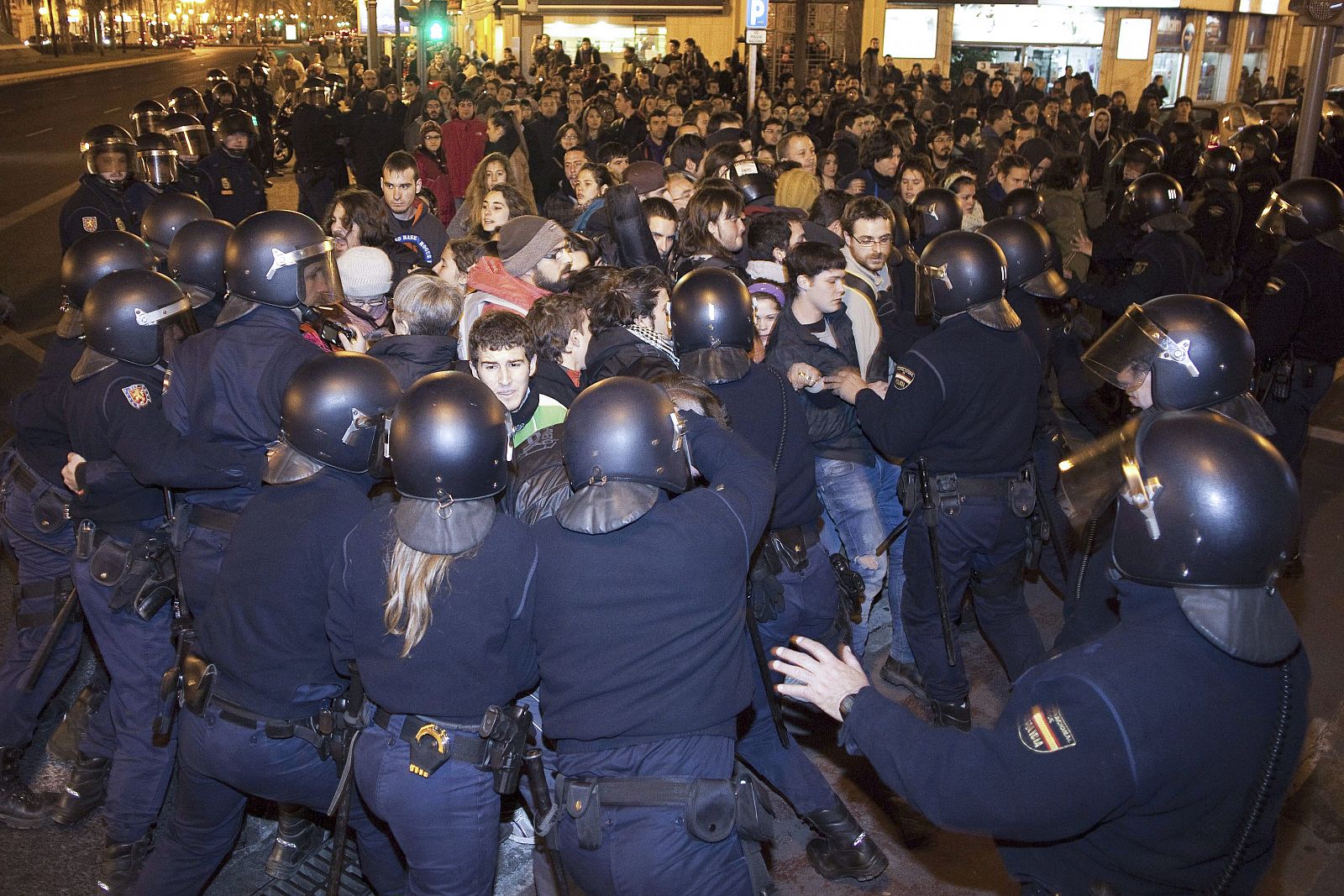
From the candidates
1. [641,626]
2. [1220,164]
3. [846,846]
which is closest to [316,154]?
[1220,164]

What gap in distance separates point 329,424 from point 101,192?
18.6ft

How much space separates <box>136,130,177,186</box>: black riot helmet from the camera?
8.60 metres

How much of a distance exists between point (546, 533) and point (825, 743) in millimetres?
2623

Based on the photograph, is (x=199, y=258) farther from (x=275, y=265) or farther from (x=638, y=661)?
(x=638, y=661)

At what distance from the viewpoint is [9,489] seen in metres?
4.71

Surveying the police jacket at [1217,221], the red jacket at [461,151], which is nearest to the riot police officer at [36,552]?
the red jacket at [461,151]

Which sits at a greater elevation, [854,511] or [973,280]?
[973,280]

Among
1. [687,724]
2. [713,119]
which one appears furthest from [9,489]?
[713,119]

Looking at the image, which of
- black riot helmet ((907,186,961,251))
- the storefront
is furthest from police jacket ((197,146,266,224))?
the storefront

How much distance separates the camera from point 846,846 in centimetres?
426

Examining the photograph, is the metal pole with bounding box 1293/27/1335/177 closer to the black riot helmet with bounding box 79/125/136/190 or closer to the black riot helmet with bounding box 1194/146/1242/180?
the black riot helmet with bounding box 1194/146/1242/180

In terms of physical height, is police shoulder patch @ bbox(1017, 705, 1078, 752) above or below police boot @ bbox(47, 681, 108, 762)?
above

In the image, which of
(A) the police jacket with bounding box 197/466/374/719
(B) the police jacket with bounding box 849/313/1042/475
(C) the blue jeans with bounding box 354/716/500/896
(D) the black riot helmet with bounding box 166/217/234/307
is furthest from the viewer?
(D) the black riot helmet with bounding box 166/217/234/307

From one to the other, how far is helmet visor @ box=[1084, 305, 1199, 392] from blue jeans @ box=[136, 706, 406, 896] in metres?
2.91
